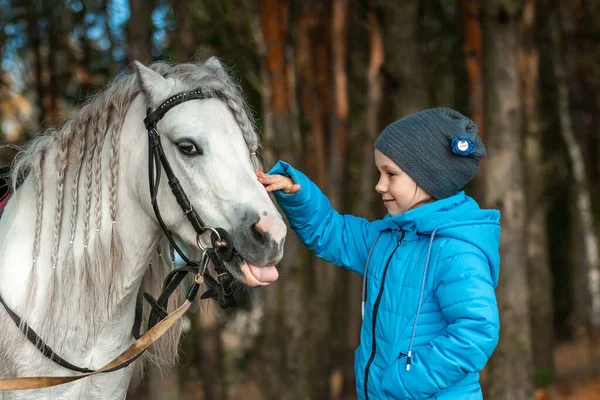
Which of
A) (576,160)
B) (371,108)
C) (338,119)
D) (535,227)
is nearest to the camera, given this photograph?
(371,108)

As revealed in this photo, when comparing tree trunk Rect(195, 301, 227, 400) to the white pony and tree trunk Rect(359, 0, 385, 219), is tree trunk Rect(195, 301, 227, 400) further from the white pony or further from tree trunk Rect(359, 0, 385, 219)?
the white pony

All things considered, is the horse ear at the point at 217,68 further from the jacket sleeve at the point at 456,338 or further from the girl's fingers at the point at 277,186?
the jacket sleeve at the point at 456,338

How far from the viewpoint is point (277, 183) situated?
2.56 m

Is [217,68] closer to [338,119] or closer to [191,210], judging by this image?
[191,210]

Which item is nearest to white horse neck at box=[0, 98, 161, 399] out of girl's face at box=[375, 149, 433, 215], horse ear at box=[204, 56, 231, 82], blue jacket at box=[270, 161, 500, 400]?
horse ear at box=[204, 56, 231, 82]

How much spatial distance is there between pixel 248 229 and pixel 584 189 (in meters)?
6.98

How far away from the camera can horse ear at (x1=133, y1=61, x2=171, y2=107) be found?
2336 millimetres

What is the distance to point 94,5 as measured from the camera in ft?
25.0

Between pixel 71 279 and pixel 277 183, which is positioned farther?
pixel 277 183

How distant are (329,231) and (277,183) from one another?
0.39 meters

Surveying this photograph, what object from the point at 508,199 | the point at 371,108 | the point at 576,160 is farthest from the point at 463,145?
the point at 576,160

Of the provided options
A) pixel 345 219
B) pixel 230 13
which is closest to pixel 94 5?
pixel 230 13

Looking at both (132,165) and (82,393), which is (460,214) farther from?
(82,393)

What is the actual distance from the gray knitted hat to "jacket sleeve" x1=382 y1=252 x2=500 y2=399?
30 cm
